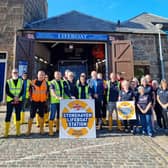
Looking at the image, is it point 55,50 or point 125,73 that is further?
point 55,50

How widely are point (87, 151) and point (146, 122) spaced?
6.89 ft

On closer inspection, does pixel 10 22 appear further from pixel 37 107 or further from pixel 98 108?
pixel 98 108

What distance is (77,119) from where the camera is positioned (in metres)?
5.14

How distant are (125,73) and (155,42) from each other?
2.87 meters

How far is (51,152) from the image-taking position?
154 inches

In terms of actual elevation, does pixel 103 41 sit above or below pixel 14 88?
above

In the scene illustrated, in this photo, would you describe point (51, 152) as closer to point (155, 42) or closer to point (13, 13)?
point (13, 13)

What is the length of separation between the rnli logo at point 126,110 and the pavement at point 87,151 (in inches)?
19.1

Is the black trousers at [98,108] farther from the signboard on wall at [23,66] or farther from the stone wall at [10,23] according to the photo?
the stone wall at [10,23]

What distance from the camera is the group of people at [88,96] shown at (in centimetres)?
524

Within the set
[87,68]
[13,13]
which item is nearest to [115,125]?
[13,13]

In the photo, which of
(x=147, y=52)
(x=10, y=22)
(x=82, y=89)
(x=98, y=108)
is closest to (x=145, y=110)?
(x=98, y=108)

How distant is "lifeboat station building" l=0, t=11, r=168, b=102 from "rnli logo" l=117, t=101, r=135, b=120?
4.77 m

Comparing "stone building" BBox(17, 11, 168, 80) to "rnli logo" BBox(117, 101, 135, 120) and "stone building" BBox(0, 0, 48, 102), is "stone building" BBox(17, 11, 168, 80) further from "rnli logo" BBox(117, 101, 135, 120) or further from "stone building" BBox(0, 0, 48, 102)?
"rnli logo" BBox(117, 101, 135, 120)
